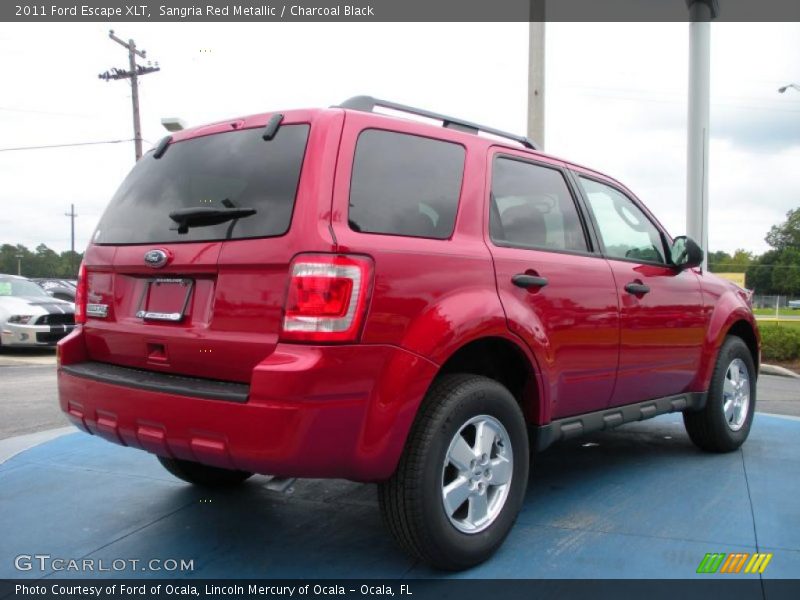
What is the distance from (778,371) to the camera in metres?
12.0

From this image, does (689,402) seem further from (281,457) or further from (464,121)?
(281,457)

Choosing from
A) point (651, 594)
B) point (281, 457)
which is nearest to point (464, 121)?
point (281, 457)

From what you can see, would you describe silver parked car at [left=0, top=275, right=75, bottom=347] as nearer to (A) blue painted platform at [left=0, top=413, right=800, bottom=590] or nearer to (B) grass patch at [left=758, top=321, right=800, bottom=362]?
(A) blue painted platform at [left=0, top=413, right=800, bottom=590]

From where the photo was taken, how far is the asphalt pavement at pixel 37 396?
6.09m

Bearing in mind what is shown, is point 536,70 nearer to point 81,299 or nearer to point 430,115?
point 430,115

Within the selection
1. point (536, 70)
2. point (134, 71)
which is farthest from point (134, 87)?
point (536, 70)

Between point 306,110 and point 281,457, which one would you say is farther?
point 306,110

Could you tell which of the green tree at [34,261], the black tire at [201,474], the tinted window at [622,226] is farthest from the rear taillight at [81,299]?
the green tree at [34,261]

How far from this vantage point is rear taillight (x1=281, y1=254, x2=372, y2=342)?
97.5 inches

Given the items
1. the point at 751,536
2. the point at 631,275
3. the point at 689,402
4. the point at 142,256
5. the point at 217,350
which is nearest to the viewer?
the point at 217,350

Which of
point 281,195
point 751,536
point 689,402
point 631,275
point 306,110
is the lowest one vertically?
point 751,536

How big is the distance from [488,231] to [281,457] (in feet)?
4.56

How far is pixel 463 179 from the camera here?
3.17 meters

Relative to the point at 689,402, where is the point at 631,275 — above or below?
above
